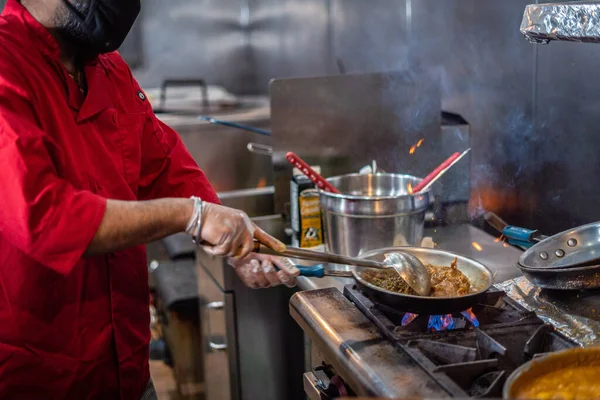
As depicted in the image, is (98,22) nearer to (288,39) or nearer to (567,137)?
(567,137)

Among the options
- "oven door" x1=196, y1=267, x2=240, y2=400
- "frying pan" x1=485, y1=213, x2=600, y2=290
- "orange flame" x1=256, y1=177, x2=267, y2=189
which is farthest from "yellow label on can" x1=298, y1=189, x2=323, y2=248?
"orange flame" x1=256, y1=177, x2=267, y2=189

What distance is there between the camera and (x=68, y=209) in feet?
4.57

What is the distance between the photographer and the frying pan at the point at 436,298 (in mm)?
1511

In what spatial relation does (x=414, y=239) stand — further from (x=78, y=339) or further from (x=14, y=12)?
(x=14, y=12)

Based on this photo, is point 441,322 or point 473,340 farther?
point 441,322

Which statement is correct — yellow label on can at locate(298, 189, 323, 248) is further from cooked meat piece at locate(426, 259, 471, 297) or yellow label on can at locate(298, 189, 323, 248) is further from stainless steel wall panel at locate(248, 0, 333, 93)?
stainless steel wall panel at locate(248, 0, 333, 93)

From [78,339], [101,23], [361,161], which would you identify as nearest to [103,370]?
[78,339]

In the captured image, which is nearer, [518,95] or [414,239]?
[414,239]

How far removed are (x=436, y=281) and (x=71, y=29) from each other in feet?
3.42

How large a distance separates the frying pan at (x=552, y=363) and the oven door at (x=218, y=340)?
A: 1528 millimetres

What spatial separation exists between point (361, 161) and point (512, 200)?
574 mm

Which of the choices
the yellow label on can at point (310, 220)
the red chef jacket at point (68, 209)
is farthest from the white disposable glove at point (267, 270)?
the yellow label on can at point (310, 220)

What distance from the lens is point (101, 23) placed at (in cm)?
163

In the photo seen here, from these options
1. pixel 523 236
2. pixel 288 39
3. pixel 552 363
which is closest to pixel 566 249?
pixel 523 236
